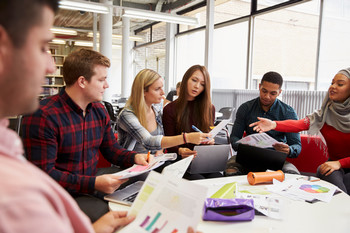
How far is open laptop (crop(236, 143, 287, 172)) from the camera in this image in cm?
198

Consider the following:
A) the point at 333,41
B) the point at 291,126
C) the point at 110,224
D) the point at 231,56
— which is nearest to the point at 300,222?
the point at 110,224

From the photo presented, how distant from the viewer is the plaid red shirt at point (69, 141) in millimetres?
1502

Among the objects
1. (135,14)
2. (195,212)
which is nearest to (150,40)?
(135,14)

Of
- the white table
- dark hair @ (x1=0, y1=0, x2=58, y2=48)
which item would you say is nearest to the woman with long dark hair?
the white table

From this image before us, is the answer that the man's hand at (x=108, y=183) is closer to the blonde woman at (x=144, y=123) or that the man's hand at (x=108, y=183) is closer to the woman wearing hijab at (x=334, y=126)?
the blonde woman at (x=144, y=123)

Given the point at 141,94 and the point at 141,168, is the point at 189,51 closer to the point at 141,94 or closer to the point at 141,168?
the point at 141,94

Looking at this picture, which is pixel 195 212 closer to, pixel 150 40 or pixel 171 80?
pixel 171 80

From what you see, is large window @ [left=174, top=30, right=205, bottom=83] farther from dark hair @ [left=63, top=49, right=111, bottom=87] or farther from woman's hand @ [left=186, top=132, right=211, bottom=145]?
dark hair @ [left=63, top=49, right=111, bottom=87]

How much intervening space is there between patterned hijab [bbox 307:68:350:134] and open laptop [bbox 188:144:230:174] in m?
0.92

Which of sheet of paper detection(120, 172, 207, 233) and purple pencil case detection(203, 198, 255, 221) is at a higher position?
sheet of paper detection(120, 172, 207, 233)

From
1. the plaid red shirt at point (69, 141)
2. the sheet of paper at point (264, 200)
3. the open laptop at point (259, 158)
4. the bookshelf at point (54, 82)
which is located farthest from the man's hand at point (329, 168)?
the bookshelf at point (54, 82)

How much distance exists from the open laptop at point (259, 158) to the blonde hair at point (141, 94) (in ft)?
2.82

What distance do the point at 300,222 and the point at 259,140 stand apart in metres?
1.01

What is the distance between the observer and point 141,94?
2.36 metres
